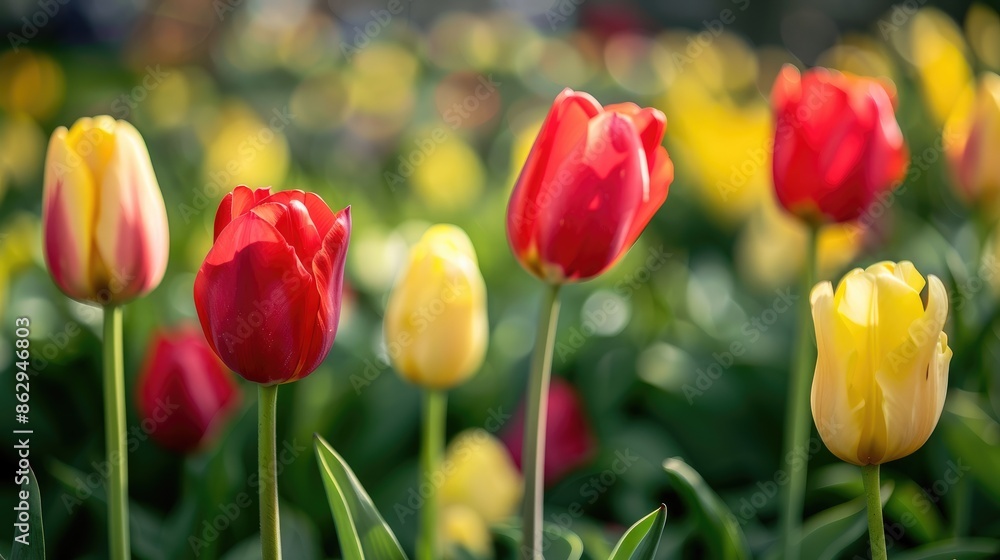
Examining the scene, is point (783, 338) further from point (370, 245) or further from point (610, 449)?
point (370, 245)

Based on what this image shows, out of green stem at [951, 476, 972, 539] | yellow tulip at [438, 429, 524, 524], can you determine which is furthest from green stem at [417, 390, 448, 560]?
green stem at [951, 476, 972, 539]

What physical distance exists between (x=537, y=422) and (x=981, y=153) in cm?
104

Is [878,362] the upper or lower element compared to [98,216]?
lower

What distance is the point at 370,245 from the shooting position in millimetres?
1997

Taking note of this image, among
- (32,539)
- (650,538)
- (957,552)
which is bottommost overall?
(957,552)

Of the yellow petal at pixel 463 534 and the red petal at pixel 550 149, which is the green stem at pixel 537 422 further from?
the yellow petal at pixel 463 534

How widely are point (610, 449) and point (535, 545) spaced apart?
619 mm

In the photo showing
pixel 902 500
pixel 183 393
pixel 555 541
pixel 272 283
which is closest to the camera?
pixel 272 283

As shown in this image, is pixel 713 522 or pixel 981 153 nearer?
pixel 713 522

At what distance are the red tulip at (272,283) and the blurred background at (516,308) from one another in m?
0.47

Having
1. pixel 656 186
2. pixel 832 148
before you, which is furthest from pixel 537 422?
pixel 832 148

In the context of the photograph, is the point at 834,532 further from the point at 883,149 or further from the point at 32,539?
the point at 32,539

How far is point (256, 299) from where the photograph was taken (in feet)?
2.24

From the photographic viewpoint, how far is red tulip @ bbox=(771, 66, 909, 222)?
1012 mm
